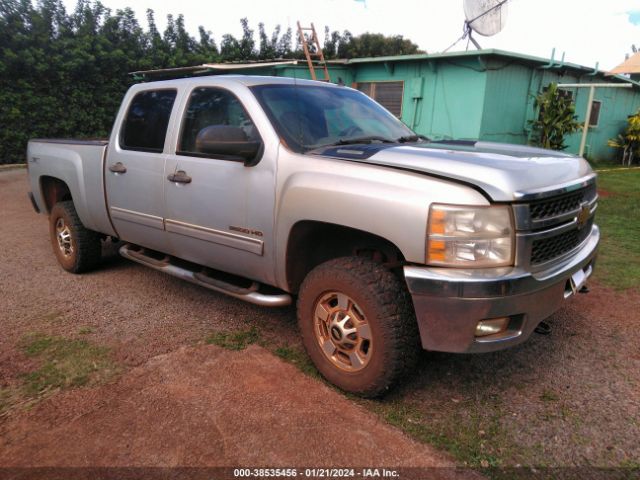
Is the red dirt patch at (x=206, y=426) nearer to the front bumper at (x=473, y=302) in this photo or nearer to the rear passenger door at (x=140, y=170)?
the front bumper at (x=473, y=302)

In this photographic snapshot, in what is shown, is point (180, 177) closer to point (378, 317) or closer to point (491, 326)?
point (378, 317)

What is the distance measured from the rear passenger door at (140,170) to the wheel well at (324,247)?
135cm

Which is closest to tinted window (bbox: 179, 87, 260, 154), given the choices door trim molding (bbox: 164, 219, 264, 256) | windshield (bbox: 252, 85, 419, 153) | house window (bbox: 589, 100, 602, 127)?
windshield (bbox: 252, 85, 419, 153)

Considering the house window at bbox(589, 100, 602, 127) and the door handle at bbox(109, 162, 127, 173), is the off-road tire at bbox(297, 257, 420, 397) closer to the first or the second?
the door handle at bbox(109, 162, 127, 173)

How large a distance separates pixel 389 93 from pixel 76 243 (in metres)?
10.7

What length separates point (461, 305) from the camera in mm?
2383

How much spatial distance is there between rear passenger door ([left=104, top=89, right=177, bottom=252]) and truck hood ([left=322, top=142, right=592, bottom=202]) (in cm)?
163

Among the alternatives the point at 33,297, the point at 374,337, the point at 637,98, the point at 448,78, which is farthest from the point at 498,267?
the point at 637,98

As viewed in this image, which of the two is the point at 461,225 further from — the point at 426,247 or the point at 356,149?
the point at 356,149

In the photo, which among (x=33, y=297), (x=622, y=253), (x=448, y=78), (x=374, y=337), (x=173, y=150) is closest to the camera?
(x=374, y=337)

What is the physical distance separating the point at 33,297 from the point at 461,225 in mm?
3898

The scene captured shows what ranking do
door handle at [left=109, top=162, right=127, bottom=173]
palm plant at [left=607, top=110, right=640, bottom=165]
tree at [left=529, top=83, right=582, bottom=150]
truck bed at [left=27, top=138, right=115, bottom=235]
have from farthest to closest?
palm plant at [left=607, top=110, right=640, bottom=165]
tree at [left=529, top=83, right=582, bottom=150]
truck bed at [left=27, top=138, right=115, bottom=235]
door handle at [left=109, top=162, right=127, bottom=173]

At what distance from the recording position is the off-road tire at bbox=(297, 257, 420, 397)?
2.60 meters

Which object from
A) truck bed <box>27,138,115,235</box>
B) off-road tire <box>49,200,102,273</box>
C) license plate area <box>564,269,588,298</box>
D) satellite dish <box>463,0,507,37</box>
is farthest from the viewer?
satellite dish <box>463,0,507,37</box>
